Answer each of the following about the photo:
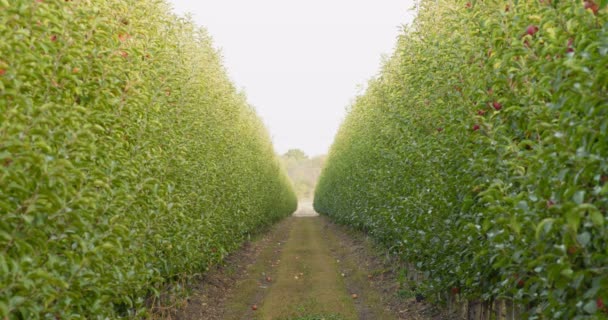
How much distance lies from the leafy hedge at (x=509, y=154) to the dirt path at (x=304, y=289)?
1622 mm

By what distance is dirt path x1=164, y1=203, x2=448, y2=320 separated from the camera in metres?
9.45

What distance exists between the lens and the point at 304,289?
38.2 ft

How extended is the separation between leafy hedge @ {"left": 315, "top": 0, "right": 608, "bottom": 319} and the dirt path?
63.9 inches

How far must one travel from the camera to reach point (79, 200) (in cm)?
314

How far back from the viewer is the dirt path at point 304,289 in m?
9.45

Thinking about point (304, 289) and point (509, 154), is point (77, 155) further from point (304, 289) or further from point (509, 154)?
point (304, 289)

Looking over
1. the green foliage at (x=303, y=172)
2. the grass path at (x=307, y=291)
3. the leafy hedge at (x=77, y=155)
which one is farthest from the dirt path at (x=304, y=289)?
the green foliage at (x=303, y=172)

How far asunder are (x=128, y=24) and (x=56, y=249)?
113 inches

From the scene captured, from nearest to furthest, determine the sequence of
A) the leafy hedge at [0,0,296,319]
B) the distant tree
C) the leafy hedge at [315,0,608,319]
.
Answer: the leafy hedge at [315,0,608,319], the leafy hedge at [0,0,296,319], the distant tree

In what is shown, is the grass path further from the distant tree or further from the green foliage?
the distant tree

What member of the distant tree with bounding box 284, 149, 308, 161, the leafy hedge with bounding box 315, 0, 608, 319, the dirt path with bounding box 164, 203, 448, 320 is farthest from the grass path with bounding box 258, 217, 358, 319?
the distant tree with bounding box 284, 149, 308, 161

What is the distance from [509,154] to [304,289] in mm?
8121

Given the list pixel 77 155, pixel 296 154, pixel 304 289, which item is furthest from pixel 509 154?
pixel 296 154

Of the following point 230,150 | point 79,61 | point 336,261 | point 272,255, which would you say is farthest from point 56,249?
point 272,255
